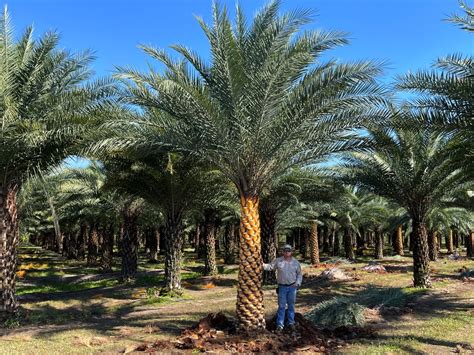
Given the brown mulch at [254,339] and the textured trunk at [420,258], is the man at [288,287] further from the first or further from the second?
the textured trunk at [420,258]

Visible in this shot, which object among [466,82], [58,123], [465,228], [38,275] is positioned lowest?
[38,275]

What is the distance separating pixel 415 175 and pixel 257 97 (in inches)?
344

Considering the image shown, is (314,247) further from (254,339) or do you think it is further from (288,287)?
(254,339)

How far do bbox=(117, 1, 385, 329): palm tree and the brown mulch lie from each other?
541mm

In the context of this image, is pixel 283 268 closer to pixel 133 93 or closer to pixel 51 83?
pixel 133 93

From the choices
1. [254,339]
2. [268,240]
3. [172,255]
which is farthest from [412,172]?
[254,339]

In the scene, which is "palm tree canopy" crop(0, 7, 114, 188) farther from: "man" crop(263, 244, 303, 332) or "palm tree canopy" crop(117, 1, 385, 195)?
"man" crop(263, 244, 303, 332)

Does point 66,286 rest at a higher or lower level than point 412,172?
lower

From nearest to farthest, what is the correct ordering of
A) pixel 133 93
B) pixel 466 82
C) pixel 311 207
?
pixel 133 93 → pixel 466 82 → pixel 311 207

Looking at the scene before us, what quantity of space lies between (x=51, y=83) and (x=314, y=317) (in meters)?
8.87

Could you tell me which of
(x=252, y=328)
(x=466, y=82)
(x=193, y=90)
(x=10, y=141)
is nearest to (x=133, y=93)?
(x=193, y=90)

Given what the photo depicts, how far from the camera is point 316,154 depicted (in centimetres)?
1059

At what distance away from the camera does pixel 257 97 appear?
9383 millimetres

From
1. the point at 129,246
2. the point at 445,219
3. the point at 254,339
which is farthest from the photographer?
the point at 445,219
